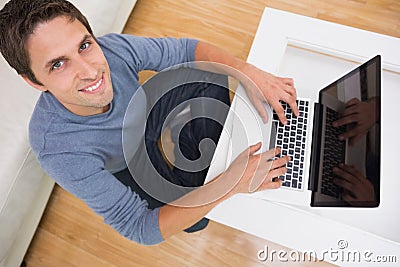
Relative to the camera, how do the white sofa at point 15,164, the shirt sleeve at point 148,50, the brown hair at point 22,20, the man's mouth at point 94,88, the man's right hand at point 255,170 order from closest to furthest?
1. the brown hair at point 22,20
2. the man's mouth at point 94,88
3. the man's right hand at point 255,170
4. the shirt sleeve at point 148,50
5. the white sofa at point 15,164

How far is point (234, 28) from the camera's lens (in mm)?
1802

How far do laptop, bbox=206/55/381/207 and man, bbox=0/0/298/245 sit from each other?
42mm

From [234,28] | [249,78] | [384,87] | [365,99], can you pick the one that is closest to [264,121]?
[249,78]

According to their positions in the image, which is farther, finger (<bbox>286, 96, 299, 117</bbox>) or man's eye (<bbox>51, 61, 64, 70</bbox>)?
finger (<bbox>286, 96, 299, 117</bbox>)

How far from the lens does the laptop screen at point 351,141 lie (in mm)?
1066

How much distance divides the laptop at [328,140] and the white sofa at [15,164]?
628 mm

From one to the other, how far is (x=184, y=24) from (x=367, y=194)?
1.07 meters

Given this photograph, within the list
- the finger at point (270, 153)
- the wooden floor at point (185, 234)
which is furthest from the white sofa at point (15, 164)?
the finger at point (270, 153)

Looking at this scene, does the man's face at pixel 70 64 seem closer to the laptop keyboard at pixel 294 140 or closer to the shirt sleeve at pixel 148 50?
the shirt sleeve at pixel 148 50

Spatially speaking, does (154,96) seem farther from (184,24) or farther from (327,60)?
(184,24)

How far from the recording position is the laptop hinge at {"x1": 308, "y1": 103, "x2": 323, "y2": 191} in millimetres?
1142

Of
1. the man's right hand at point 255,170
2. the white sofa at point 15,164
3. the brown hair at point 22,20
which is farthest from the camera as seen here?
the white sofa at point 15,164

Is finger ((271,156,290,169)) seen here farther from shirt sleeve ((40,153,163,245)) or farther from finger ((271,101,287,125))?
shirt sleeve ((40,153,163,245))

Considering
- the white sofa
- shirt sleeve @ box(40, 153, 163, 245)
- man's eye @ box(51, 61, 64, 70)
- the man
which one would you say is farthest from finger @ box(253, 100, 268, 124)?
the white sofa
